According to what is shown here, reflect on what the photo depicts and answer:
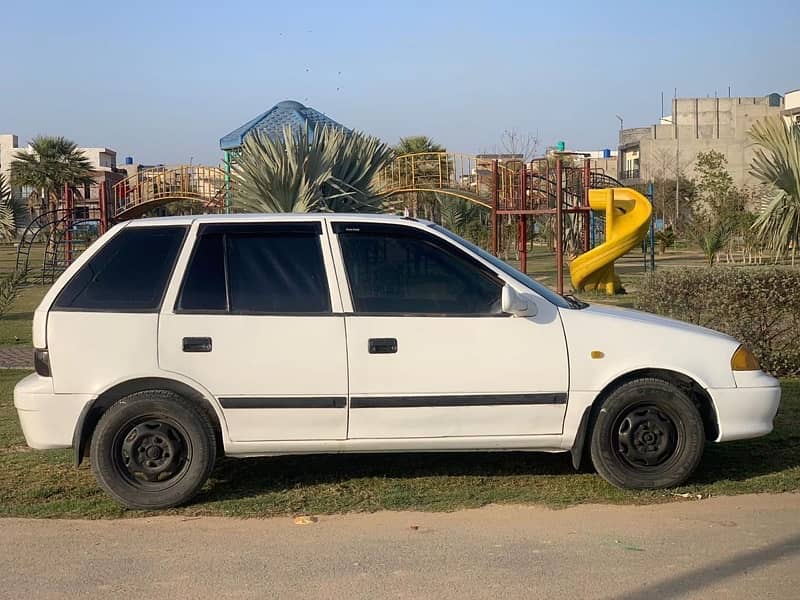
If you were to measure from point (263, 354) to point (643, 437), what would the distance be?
2425 mm

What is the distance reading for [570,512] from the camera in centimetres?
604

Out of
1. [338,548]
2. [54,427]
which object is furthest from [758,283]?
[54,427]

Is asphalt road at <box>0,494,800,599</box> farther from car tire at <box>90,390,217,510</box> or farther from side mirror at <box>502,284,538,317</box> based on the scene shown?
side mirror at <box>502,284,538,317</box>

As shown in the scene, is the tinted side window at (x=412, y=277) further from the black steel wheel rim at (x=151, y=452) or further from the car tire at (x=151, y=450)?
the black steel wheel rim at (x=151, y=452)

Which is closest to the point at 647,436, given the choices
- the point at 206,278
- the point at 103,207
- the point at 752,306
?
the point at 206,278

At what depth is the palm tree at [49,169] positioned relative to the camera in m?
50.8

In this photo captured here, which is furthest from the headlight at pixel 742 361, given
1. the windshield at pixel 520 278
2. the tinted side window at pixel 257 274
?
the tinted side window at pixel 257 274

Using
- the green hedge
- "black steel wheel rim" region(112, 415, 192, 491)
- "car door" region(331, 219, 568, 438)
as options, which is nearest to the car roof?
"car door" region(331, 219, 568, 438)

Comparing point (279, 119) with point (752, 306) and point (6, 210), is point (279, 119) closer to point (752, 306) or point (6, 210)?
point (6, 210)

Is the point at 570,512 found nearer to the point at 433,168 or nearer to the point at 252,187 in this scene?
the point at 252,187

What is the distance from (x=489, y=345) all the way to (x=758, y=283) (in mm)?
4572

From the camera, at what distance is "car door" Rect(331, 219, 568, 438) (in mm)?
6172

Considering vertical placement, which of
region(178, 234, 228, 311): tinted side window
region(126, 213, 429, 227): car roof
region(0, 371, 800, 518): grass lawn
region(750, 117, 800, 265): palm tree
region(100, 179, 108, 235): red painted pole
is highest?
region(100, 179, 108, 235): red painted pole

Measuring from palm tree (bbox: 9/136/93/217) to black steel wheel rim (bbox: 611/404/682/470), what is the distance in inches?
1882
